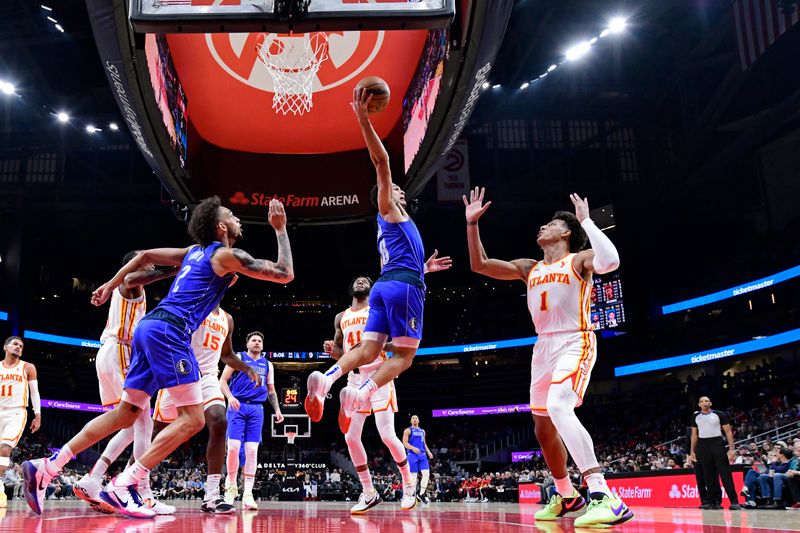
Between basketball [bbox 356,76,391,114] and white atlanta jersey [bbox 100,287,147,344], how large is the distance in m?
3.03

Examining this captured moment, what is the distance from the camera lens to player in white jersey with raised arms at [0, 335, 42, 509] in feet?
29.8

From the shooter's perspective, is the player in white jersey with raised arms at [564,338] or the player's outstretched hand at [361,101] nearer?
the player in white jersey with raised arms at [564,338]

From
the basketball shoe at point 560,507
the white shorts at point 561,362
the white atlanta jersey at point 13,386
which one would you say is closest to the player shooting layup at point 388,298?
the white shorts at point 561,362

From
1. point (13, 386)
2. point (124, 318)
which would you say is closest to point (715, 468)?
point (124, 318)

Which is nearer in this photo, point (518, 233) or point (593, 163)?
point (593, 163)

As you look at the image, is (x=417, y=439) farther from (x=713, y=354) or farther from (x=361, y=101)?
(x=713, y=354)

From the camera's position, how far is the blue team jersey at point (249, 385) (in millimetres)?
9117

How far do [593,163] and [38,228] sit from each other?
21869 mm

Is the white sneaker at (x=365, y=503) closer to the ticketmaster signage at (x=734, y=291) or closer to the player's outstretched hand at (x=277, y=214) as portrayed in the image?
the player's outstretched hand at (x=277, y=214)

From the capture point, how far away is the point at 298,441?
3259 centimetres

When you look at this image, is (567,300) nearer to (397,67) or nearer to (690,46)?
(397,67)

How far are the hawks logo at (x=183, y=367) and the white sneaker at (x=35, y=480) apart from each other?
129 centimetres

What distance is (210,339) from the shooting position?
704cm

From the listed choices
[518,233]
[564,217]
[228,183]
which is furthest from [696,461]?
[518,233]
